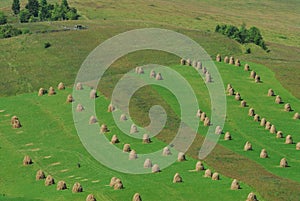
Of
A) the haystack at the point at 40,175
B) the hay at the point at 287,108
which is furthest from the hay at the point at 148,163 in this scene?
the hay at the point at 287,108

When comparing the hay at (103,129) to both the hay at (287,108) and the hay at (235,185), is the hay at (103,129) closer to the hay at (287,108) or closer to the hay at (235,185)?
the hay at (235,185)

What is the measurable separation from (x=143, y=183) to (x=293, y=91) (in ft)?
200

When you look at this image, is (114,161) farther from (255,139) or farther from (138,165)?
(255,139)

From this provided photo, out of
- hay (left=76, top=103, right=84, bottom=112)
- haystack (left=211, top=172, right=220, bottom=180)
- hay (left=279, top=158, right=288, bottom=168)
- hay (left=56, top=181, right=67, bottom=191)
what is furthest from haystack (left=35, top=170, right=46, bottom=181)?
hay (left=76, top=103, right=84, bottom=112)

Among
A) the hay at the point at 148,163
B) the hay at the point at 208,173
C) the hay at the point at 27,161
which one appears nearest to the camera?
the hay at the point at 208,173

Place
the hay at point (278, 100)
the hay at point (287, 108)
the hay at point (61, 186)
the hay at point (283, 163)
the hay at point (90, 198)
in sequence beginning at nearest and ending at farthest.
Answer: the hay at point (90, 198) → the hay at point (61, 186) → the hay at point (283, 163) → the hay at point (287, 108) → the hay at point (278, 100)

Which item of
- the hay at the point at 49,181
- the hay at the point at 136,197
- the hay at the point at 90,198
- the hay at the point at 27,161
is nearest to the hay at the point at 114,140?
the hay at the point at 27,161

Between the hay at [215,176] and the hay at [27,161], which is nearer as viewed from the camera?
the hay at [215,176]

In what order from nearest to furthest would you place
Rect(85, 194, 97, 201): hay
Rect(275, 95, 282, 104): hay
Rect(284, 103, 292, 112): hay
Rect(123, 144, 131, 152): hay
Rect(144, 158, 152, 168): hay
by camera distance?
1. Rect(85, 194, 97, 201): hay
2. Rect(144, 158, 152, 168): hay
3. Rect(123, 144, 131, 152): hay
4. Rect(284, 103, 292, 112): hay
5. Rect(275, 95, 282, 104): hay

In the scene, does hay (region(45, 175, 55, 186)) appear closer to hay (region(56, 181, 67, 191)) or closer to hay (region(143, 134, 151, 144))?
hay (region(56, 181, 67, 191))

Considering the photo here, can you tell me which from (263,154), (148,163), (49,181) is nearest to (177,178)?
(148,163)

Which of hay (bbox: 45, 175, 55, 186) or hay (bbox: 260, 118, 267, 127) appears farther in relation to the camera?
hay (bbox: 260, 118, 267, 127)

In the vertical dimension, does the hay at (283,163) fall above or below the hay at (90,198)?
above

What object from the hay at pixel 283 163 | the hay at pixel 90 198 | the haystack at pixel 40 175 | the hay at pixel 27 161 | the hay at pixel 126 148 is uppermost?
the hay at pixel 283 163
